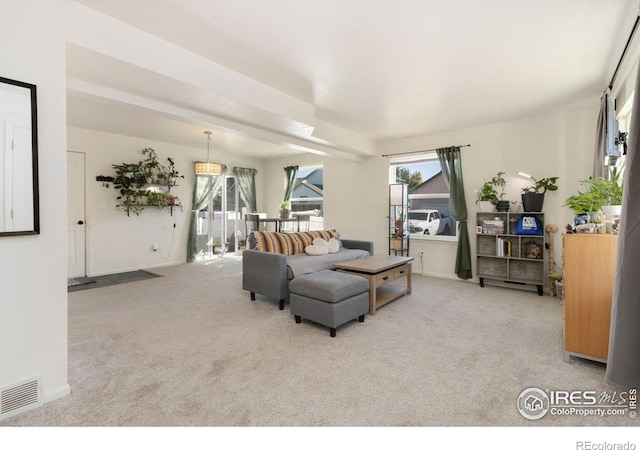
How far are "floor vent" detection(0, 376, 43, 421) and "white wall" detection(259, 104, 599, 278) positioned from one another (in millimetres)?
5136

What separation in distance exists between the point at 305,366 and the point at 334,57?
2.58 m

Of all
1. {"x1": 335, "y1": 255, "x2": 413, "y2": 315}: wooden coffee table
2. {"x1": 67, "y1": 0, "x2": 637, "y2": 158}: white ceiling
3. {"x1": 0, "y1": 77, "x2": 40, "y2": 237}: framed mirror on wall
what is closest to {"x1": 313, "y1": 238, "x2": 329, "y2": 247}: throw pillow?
{"x1": 335, "y1": 255, "x2": 413, "y2": 315}: wooden coffee table

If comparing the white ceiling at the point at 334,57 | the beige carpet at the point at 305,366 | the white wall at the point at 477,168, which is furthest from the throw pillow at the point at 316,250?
the white wall at the point at 477,168

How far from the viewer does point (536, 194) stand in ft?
13.8

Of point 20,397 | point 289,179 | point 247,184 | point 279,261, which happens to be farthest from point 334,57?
point 247,184

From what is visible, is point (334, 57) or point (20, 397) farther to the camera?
point (334, 57)

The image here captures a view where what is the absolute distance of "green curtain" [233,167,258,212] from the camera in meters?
7.46

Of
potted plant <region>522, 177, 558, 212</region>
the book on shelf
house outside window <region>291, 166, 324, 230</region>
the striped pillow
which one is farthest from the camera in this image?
house outside window <region>291, 166, 324, 230</region>

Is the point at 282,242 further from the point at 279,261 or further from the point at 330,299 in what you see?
the point at 330,299

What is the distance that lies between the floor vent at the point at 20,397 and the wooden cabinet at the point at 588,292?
11.3 ft
